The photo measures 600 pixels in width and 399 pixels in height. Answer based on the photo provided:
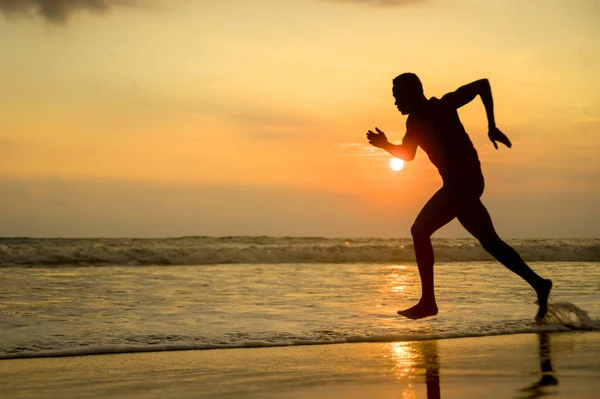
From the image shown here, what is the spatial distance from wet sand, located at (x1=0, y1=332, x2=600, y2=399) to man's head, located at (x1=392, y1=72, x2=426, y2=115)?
2089mm

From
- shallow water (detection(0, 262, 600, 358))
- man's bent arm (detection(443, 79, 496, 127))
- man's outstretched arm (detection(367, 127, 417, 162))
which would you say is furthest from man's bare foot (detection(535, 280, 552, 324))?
man's outstretched arm (detection(367, 127, 417, 162))

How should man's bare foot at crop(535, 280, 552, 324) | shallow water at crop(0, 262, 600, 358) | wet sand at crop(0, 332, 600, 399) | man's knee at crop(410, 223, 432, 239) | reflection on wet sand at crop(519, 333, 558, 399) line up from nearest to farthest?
reflection on wet sand at crop(519, 333, 558, 399) < wet sand at crop(0, 332, 600, 399) < man's knee at crop(410, 223, 432, 239) < man's bare foot at crop(535, 280, 552, 324) < shallow water at crop(0, 262, 600, 358)

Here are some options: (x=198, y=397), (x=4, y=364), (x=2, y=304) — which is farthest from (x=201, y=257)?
(x=198, y=397)

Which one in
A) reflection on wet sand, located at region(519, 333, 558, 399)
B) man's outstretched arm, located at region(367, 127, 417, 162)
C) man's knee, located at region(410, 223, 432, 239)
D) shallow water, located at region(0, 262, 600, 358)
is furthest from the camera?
shallow water, located at region(0, 262, 600, 358)

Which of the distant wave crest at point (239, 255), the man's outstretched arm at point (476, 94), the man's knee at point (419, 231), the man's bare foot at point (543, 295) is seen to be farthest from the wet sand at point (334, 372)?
the distant wave crest at point (239, 255)

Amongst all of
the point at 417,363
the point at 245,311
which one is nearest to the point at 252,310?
the point at 245,311

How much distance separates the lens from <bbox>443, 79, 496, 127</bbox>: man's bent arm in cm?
627

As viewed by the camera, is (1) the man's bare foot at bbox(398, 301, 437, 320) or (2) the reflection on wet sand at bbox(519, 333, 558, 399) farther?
(1) the man's bare foot at bbox(398, 301, 437, 320)

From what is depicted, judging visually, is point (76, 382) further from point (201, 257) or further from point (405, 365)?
point (201, 257)

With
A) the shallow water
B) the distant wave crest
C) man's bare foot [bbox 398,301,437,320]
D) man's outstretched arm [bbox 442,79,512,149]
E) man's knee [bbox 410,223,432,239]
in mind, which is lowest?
the shallow water

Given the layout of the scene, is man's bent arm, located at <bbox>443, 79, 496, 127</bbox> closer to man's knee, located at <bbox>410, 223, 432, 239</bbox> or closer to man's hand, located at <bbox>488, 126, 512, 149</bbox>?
man's hand, located at <bbox>488, 126, 512, 149</bbox>

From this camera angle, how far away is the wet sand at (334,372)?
4703 mm

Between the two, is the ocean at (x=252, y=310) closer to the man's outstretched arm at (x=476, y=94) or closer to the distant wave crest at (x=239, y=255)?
the man's outstretched arm at (x=476, y=94)

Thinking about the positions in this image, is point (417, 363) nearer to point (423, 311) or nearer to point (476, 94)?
point (423, 311)
